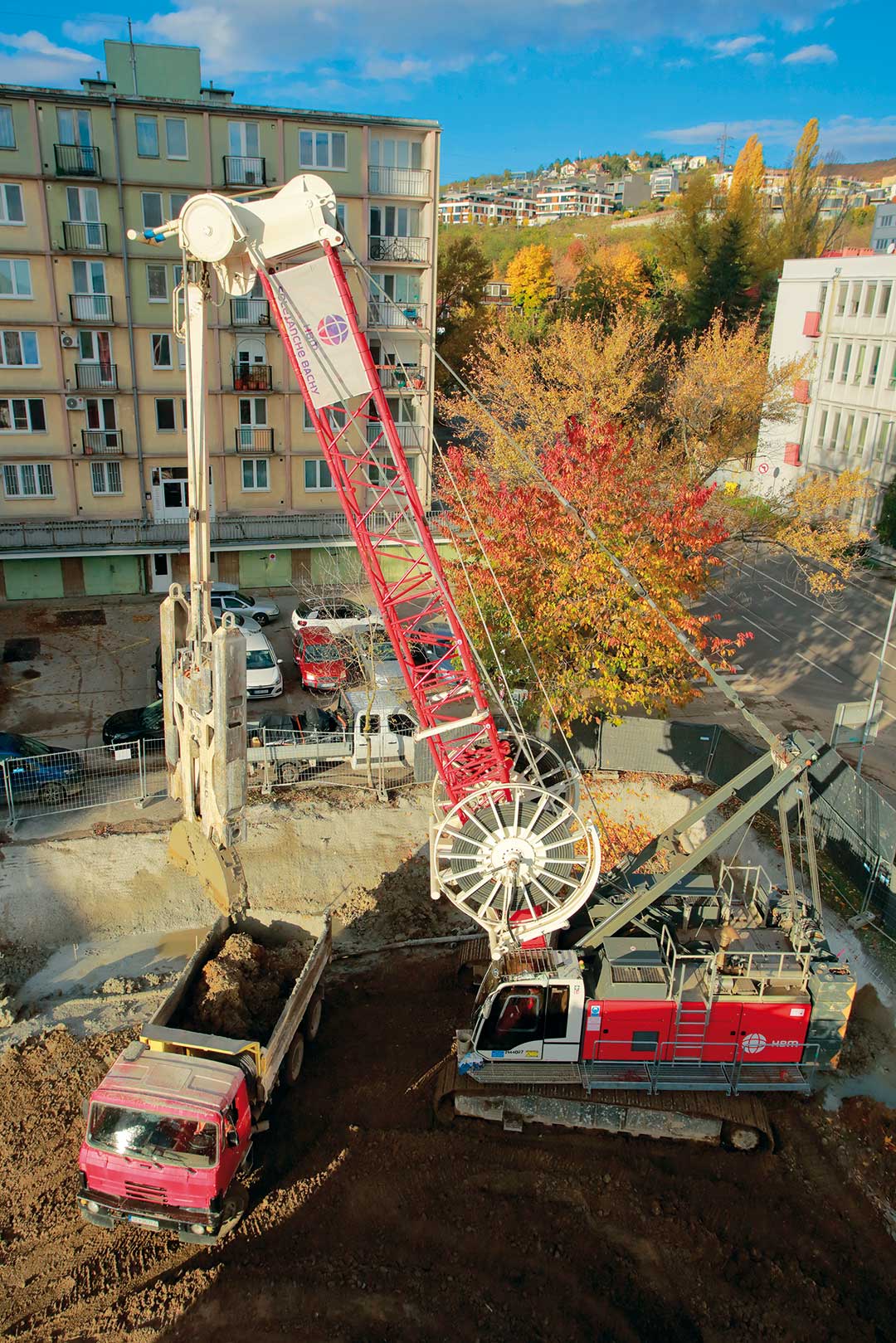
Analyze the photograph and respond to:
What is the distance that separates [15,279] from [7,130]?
4.66 metres

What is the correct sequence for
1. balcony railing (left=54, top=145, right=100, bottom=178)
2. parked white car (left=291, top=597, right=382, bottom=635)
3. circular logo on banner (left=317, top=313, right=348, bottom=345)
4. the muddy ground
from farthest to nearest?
balcony railing (left=54, top=145, right=100, bottom=178), parked white car (left=291, top=597, right=382, bottom=635), circular logo on banner (left=317, top=313, right=348, bottom=345), the muddy ground

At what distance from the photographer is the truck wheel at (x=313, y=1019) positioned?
614 inches

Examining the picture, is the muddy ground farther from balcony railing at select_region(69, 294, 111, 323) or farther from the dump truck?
balcony railing at select_region(69, 294, 111, 323)

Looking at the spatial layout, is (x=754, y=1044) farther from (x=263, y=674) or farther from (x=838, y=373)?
(x=838, y=373)

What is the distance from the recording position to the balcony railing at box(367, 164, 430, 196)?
36375mm

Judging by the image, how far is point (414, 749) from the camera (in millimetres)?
23094

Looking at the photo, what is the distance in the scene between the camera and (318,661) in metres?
27.5

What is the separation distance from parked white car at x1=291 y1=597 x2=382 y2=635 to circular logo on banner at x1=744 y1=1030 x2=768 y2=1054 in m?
16.0

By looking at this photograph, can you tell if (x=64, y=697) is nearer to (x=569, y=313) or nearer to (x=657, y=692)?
A: (x=657, y=692)

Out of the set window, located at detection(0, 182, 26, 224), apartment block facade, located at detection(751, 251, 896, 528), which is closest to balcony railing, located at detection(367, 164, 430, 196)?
window, located at detection(0, 182, 26, 224)

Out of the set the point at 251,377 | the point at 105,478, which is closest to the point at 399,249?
the point at 251,377

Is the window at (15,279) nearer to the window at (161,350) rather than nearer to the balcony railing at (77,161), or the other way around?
the balcony railing at (77,161)

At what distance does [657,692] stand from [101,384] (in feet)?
80.4

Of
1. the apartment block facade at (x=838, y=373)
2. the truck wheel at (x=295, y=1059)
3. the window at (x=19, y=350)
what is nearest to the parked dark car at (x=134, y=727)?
the truck wheel at (x=295, y=1059)
